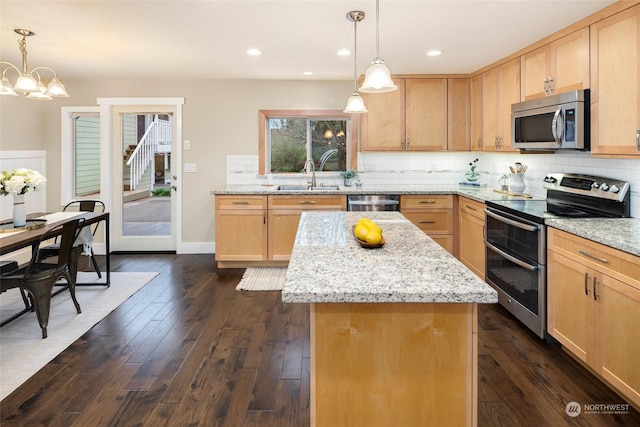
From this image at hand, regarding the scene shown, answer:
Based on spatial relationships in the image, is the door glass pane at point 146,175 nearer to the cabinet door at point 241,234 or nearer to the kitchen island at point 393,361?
the cabinet door at point 241,234

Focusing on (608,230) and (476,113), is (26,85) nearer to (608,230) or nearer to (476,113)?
(608,230)

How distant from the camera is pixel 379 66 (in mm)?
2328

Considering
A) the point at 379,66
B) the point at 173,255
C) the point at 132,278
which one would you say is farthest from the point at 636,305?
the point at 173,255

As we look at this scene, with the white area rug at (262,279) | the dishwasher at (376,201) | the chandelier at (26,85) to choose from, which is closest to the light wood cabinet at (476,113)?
the dishwasher at (376,201)

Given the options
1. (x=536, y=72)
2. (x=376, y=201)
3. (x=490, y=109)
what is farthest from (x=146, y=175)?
(x=536, y=72)

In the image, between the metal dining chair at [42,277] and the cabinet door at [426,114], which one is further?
the cabinet door at [426,114]

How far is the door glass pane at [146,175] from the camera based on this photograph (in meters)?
5.71

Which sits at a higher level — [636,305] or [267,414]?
[636,305]

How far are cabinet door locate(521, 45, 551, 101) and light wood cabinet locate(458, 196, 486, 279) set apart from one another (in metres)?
1.07

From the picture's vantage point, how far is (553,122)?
3162 mm

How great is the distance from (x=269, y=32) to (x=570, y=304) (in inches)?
114

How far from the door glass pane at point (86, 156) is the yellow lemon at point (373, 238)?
197 inches

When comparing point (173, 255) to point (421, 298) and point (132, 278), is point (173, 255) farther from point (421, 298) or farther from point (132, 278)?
point (421, 298)

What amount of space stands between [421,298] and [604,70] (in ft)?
7.98
